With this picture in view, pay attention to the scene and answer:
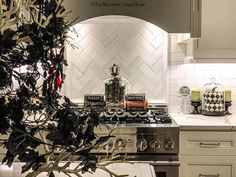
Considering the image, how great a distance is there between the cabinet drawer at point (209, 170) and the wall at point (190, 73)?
0.67 meters

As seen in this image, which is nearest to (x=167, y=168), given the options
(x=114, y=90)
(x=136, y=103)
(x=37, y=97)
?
(x=136, y=103)

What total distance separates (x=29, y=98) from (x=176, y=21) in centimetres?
199

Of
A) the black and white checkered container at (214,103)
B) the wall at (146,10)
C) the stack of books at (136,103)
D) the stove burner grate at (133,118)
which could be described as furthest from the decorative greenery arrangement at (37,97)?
the black and white checkered container at (214,103)

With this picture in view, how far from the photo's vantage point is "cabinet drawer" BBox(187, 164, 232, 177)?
9.11 ft

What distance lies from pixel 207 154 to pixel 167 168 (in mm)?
317

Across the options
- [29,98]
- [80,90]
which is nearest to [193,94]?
[80,90]

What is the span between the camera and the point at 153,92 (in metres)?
3.38

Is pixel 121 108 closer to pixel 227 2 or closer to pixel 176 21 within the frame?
pixel 176 21

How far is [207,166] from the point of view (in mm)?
2777

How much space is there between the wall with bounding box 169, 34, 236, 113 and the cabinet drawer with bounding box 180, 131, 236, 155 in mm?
604

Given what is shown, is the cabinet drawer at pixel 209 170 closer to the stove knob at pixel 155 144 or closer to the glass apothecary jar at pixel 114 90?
the stove knob at pixel 155 144

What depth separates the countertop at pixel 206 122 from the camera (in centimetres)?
274

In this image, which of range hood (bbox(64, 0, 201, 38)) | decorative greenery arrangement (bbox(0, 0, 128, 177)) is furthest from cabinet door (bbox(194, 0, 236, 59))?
decorative greenery arrangement (bbox(0, 0, 128, 177))

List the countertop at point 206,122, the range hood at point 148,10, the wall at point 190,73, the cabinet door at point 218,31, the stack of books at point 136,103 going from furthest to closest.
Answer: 1. the wall at point 190,73
2. the stack of books at point 136,103
3. the cabinet door at point 218,31
4. the countertop at point 206,122
5. the range hood at point 148,10
